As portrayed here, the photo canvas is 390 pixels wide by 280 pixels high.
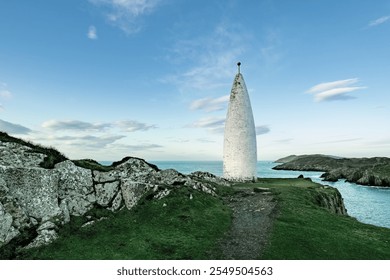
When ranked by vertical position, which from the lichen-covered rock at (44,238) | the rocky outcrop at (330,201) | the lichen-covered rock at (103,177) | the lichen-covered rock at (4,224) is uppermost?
the lichen-covered rock at (103,177)

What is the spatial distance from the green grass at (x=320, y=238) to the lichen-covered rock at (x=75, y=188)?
10848 mm

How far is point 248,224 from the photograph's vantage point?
55.5ft

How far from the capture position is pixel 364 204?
5272 cm

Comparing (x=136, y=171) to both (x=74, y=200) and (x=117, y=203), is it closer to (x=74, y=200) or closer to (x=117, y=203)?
(x=117, y=203)

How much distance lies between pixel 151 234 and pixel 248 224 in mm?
6005

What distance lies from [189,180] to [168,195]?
14.0 ft

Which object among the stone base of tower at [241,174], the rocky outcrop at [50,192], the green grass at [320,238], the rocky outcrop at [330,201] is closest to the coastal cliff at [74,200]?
the rocky outcrop at [50,192]

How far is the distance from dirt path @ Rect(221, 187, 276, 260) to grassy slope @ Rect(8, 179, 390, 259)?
470mm

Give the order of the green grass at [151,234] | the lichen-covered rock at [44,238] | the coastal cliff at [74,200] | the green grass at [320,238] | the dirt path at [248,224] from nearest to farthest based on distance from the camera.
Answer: the green grass at [151,234] < the dirt path at [248,224] < the green grass at [320,238] < the lichen-covered rock at [44,238] < the coastal cliff at [74,200]

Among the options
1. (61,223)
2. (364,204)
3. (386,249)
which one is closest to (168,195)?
(61,223)

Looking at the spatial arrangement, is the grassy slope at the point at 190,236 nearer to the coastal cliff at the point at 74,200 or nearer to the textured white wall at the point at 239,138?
the coastal cliff at the point at 74,200

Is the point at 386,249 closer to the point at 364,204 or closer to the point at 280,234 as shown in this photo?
the point at 280,234

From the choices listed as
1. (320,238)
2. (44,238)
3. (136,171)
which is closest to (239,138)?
(136,171)

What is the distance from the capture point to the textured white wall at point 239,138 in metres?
38.1
